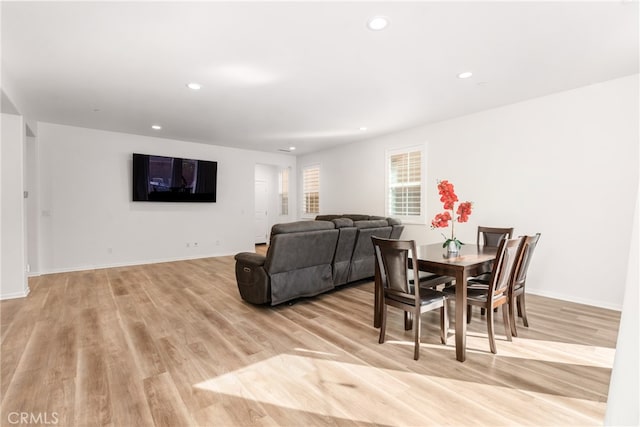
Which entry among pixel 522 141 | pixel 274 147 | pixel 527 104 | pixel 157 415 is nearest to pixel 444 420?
pixel 157 415

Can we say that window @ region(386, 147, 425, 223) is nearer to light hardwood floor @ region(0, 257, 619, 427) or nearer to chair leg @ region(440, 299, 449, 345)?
light hardwood floor @ region(0, 257, 619, 427)

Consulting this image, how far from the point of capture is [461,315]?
238 cm

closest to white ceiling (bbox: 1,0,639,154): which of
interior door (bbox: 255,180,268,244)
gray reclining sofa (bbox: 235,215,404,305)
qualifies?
gray reclining sofa (bbox: 235,215,404,305)

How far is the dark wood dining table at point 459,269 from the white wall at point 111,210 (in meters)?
5.27

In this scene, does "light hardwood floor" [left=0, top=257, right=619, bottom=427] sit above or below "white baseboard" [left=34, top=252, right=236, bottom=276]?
above

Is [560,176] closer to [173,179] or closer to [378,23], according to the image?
[378,23]

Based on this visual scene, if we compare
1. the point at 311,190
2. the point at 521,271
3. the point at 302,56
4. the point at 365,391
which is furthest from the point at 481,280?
the point at 311,190

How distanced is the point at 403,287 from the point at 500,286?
87cm

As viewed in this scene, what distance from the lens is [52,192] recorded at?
17.5 ft

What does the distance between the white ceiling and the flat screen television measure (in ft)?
5.07

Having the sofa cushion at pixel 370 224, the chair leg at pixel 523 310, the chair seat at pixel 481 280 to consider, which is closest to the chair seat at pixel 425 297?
the chair seat at pixel 481 280

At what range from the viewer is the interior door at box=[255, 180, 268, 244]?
9398mm

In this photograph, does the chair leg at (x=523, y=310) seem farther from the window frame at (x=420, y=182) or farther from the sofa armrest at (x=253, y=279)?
the sofa armrest at (x=253, y=279)

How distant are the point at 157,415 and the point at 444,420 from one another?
1679mm
